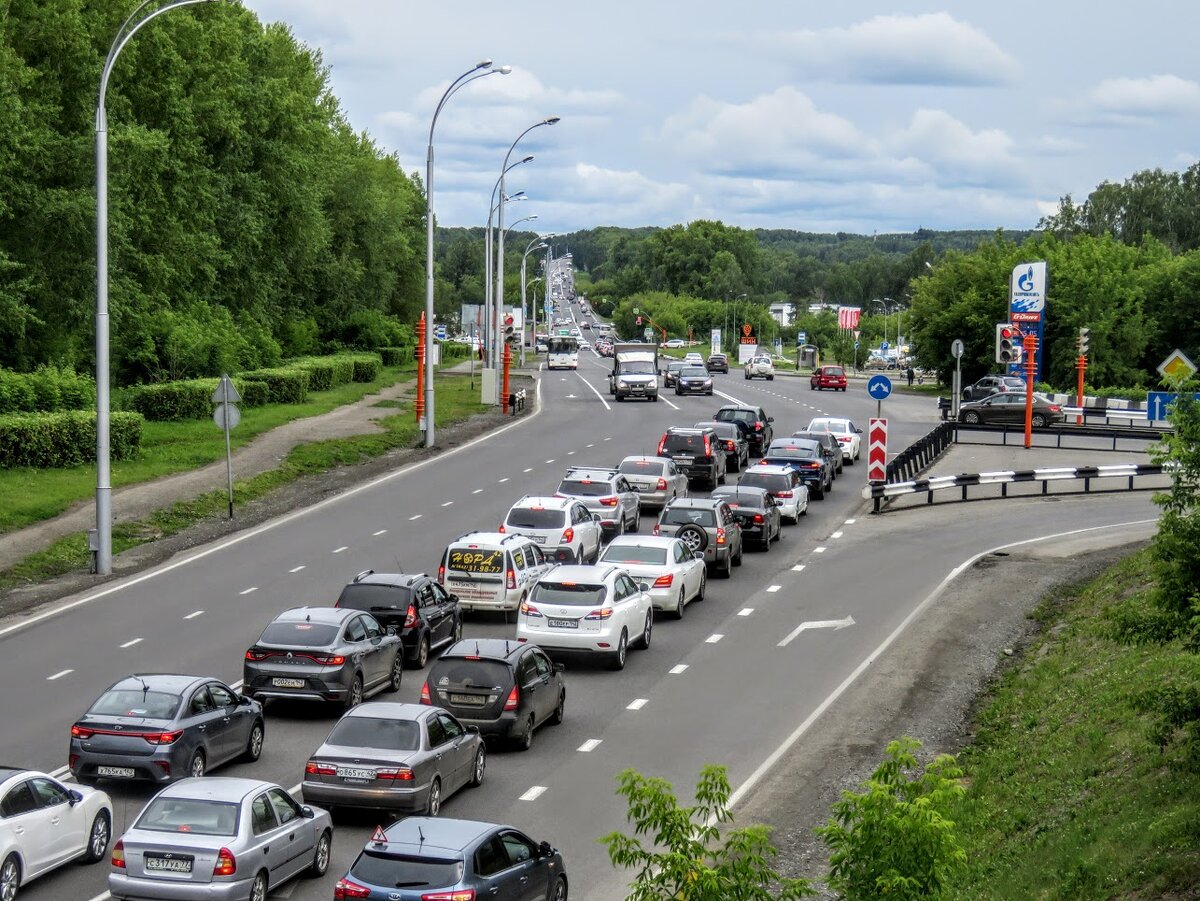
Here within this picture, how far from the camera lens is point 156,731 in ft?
56.2

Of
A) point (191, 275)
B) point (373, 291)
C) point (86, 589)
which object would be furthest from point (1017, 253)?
point (86, 589)

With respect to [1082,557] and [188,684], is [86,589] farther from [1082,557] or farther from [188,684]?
[1082,557]

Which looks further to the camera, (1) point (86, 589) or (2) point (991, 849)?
(1) point (86, 589)

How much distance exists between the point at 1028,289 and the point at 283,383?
34.8 m

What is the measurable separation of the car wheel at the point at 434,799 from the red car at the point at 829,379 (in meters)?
78.4

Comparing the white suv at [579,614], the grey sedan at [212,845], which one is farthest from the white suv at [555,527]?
the grey sedan at [212,845]

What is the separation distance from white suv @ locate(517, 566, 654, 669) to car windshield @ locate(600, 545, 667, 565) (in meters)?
2.99

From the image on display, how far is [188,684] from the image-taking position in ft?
58.7

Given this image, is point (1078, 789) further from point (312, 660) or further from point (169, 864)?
point (169, 864)

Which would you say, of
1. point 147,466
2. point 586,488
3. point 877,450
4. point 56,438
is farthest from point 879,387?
point 56,438

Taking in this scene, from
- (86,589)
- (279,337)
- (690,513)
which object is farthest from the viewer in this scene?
(279,337)

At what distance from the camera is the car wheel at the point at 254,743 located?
18.7 m

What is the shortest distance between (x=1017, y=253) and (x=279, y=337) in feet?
141

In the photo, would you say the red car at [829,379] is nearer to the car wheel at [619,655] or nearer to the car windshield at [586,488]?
the car windshield at [586,488]
